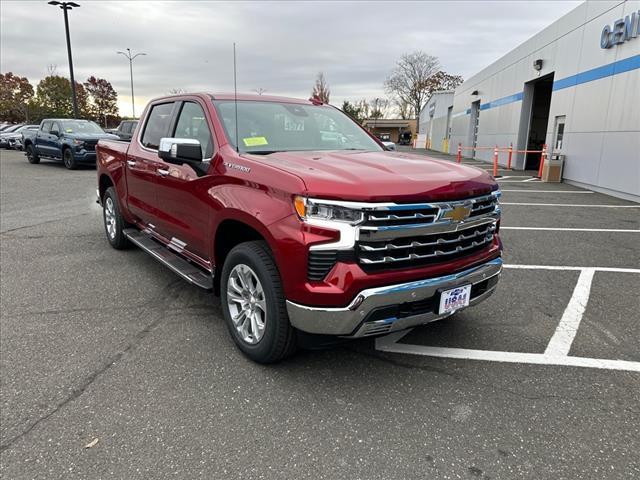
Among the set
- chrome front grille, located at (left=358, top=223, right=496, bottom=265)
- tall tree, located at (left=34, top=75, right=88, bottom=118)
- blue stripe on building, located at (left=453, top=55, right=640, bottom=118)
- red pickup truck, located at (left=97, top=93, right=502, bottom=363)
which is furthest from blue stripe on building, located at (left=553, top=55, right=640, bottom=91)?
tall tree, located at (left=34, top=75, right=88, bottom=118)

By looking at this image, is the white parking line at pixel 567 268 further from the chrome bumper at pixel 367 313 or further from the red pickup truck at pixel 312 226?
the chrome bumper at pixel 367 313

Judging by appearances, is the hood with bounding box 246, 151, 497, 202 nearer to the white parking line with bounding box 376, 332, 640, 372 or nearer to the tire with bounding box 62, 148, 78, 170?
the white parking line with bounding box 376, 332, 640, 372

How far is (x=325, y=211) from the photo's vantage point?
106 inches

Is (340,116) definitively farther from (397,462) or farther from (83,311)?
(397,462)

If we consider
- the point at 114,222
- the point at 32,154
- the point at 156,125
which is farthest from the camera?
the point at 32,154

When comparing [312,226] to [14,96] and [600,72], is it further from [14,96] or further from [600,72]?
[14,96]

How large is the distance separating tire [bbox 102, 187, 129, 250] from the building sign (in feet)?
41.1

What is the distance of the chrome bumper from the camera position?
2668 millimetres

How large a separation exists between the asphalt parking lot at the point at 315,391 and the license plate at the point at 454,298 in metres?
0.53

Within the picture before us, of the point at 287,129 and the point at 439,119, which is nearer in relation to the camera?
the point at 287,129

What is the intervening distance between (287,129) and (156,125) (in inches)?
70.0

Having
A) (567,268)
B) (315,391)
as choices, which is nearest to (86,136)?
(567,268)

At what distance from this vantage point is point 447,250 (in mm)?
3014

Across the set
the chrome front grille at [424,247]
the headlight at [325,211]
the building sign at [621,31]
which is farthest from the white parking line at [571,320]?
the building sign at [621,31]
